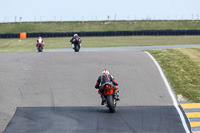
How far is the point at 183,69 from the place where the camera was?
75.2 feet

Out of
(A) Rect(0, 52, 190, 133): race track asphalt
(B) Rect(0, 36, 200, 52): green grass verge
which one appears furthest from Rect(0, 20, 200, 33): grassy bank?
(A) Rect(0, 52, 190, 133): race track asphalt

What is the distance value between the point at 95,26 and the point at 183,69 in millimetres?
52865

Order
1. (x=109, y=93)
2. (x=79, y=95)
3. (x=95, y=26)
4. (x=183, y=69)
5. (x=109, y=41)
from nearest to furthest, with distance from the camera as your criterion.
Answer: (x=109, y=93) < (x=79, y=95) < (x=183, y=69) < (x=109, y=41) < (x=95, y=26)

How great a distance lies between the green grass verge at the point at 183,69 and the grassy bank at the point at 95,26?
4448cm

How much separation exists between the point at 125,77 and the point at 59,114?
6.43 m

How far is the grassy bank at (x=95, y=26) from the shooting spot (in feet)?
240

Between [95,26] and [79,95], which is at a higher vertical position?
[79,95]

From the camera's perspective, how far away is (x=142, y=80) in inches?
819

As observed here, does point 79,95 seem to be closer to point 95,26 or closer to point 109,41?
point 109,41

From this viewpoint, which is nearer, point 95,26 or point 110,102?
point 110,102

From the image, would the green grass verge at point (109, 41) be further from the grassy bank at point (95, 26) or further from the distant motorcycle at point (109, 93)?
the distant motorcycle at point (109, 93)

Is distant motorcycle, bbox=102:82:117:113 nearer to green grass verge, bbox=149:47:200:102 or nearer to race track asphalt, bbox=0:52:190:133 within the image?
race track asphalt, bbox=0:52:190:133

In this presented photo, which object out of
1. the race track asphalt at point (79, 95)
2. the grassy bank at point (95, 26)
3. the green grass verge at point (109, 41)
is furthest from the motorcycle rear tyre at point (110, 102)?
the grassy bank at point (95, 26)

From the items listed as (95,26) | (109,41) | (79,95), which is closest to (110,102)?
(79,95)
